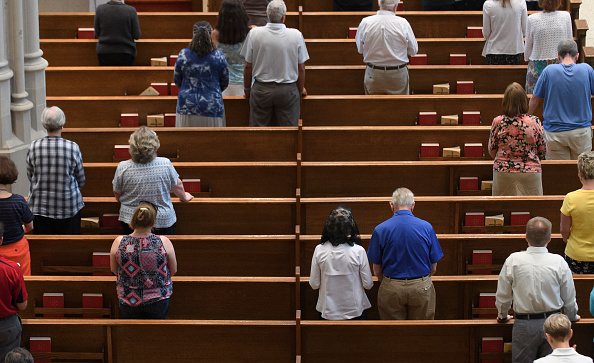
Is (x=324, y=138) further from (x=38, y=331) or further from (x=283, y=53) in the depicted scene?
(x=38, y=331)

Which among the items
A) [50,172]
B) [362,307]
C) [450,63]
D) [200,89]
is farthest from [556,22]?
[50,172]

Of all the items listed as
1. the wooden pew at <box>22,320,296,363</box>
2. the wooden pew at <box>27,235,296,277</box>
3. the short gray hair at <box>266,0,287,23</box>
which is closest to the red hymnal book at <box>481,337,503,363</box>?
the wooden pew at <box>22,320,296,363</box>

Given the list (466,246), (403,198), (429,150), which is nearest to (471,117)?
(429,150)

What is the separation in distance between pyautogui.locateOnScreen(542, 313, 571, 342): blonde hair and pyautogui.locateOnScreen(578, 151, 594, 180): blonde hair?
4.56 ft

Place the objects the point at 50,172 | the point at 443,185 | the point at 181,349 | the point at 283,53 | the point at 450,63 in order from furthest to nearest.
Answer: the point at 450,63
the point at 283,53
the point at 443,185
the point at 50,172
the point at 181,349

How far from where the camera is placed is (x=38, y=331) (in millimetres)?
5727

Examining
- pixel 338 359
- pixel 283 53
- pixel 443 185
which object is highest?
pixel 283 53

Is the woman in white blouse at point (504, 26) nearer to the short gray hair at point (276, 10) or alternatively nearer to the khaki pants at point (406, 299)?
the short gray hair at point (276, 10)

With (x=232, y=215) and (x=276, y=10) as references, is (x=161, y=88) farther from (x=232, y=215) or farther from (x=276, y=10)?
(x=232, y=215)

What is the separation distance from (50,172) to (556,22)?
4641 millimetres

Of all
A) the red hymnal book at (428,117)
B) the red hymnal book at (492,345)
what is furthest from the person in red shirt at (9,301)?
the red hymnal book at (428,117)

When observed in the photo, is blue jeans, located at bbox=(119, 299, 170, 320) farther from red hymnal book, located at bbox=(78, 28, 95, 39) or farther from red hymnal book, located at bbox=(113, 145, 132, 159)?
red hymnal book, located at bbox=(78, 28, 95, 39)

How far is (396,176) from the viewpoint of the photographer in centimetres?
731

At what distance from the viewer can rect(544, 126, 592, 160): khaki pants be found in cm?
762
